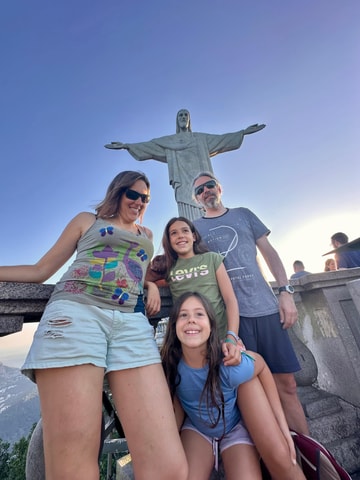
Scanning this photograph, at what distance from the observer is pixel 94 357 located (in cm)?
102

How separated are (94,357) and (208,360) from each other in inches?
25.7

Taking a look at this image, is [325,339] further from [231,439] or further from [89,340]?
[89,340]

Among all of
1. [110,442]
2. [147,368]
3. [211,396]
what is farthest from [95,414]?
[110,442]

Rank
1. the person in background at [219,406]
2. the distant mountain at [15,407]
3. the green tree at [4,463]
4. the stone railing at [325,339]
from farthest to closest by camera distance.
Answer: the distant mountain at [15,407] → the green tree at [4,463] → the stone railing at [325,339] → the person in background at [219,406]

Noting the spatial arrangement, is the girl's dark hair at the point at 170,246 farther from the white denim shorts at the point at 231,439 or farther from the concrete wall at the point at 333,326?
the concrete wall at the point at 333,326

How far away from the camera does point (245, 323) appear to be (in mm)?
1650

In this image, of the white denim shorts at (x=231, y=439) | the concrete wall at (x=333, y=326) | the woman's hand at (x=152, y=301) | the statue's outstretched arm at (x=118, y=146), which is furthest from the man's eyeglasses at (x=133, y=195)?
the statue's outstretched arm at (x=118, y=146)

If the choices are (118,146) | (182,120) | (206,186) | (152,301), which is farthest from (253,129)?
(152,301)

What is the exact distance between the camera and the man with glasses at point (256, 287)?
157cm

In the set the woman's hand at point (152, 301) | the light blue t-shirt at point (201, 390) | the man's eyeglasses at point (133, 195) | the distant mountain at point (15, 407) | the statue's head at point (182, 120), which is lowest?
the distant mountain at point (15, 407)

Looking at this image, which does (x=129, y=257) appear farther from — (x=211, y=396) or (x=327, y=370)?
(x=327, y=370)

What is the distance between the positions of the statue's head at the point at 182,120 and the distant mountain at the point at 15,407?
90277 millimetres

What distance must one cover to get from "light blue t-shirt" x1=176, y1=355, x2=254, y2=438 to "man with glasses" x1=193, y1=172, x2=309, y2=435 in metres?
0.34

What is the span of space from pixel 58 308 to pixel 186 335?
710mm
